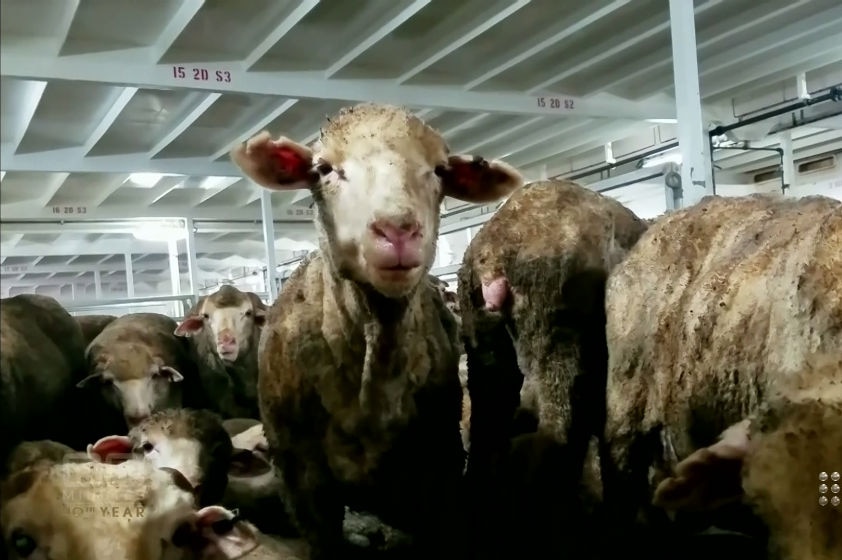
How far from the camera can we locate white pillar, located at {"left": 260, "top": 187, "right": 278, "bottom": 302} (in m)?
1.44

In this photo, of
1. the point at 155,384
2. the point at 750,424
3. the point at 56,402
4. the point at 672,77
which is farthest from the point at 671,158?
the point at 155,384

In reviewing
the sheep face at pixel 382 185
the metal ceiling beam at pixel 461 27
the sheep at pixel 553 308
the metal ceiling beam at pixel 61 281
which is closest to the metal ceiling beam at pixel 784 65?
the sheep at pixel 553 308

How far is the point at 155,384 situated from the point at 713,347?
226 centimetres

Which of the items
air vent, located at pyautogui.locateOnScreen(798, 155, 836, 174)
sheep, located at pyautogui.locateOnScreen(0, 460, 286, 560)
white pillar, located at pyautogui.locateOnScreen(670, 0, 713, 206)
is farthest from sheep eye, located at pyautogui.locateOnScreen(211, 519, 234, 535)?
air vent, located at pyautogui.locateOnScreen(798, 155, 836, 174)

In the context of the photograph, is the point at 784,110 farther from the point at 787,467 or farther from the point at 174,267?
the point at 174,267

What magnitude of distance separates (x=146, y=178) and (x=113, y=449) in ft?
3.23

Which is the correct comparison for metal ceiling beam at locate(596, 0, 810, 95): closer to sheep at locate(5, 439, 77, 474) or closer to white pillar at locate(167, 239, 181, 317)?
white pillar at locate(167, 239, 181, 317)

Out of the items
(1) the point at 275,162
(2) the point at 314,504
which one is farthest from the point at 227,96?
(2) the point at 314,504

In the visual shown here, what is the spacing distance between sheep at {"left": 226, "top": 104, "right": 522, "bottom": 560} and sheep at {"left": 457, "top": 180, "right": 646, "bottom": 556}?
0.55 feet

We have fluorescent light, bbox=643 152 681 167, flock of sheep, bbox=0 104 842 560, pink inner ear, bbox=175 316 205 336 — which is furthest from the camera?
fluorescent light, bbox=643 152 681 167
